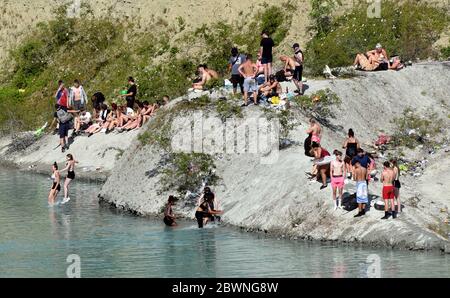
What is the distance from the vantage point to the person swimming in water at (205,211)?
99.3 feet

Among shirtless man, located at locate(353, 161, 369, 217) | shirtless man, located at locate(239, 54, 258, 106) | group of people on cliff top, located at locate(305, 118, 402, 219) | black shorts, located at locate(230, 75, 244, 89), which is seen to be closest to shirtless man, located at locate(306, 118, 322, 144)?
group of people on cliff top, located at locate(305, 118, 402, 219)

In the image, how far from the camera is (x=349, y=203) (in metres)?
28.2

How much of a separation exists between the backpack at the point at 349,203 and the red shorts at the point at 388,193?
980mm

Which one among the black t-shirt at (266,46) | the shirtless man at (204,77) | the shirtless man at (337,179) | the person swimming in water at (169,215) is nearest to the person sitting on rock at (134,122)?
the shirtless man at (204,77)

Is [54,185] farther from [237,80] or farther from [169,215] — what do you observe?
[237,80]

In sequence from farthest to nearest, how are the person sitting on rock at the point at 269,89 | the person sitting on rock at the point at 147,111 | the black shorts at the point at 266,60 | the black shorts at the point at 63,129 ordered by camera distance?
the black shorts at the point at 63,129 → the person sitting on rock at the point at 147,111 → the black shorts at the point at 266,60 → the person sitting on rock at the point at 269,89

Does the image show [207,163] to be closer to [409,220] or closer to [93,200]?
[93,200]

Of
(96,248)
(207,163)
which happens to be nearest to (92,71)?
(207,163)

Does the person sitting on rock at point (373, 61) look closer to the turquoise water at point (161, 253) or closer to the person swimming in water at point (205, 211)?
the turquoise water at point (161, 253)

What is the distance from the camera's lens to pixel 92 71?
54312mm

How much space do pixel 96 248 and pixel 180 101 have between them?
802 cm

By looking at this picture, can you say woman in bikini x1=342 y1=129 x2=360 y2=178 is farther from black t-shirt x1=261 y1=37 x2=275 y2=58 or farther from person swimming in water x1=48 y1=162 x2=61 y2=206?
person swimming in water x1=48 y1=162 x2=61 y2=206

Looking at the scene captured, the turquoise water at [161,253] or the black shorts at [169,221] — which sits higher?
the black shorts at [169,221]
